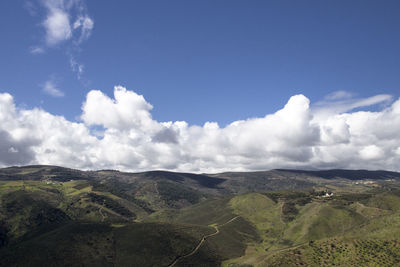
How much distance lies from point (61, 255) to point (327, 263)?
190416 mm

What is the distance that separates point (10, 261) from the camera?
193 meters

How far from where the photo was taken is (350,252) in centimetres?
17600

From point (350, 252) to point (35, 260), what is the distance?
22265 centimetres

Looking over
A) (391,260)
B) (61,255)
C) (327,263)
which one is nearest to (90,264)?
(61,255)

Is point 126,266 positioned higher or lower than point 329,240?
lower

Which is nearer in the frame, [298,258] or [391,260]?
[391,260]

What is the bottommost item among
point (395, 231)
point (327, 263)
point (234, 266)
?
point (234, 266)

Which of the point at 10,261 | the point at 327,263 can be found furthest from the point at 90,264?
the point at 327,263

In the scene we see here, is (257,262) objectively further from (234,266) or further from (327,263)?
(327,263)

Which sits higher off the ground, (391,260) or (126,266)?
(391,260)

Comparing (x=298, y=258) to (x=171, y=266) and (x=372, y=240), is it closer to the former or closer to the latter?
(x=372, y=240)

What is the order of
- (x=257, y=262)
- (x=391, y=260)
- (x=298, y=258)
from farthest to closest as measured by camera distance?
(x=257, y=262), (x=298, y=258), (x=391, y=260)

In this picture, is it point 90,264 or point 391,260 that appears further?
point 90,264

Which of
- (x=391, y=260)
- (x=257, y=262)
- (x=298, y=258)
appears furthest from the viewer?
(x=257, y=262)
